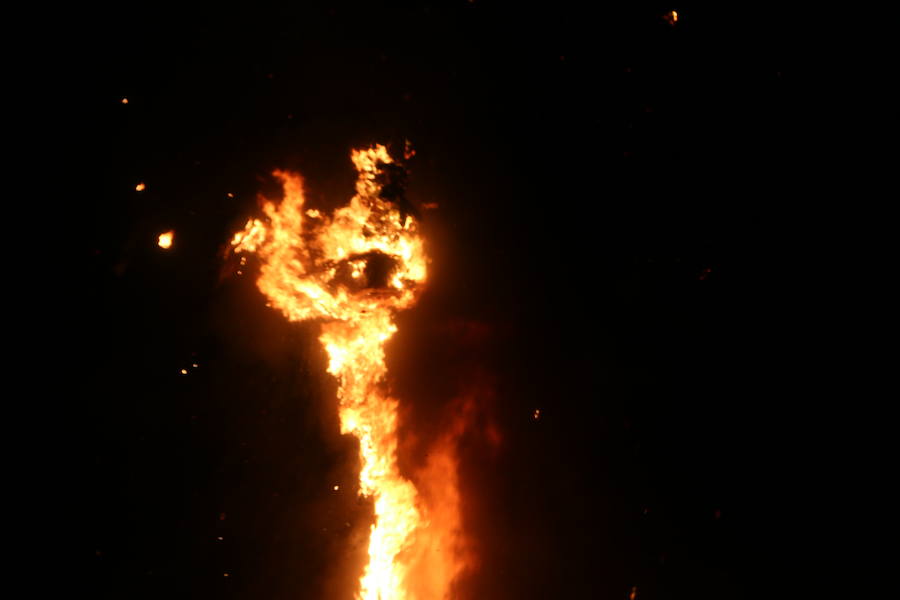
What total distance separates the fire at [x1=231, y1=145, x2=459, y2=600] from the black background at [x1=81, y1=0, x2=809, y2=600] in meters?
0.10

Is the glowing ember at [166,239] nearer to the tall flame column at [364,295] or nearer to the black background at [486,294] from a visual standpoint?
the black background at [486,294]

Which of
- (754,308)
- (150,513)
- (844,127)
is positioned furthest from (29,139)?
(844,127)

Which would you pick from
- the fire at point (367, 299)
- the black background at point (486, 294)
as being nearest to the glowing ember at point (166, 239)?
the black background at point (486, 294)

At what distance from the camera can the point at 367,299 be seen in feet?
8.22

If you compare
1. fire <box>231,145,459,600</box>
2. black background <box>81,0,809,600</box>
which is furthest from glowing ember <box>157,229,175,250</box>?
fire <box>231,145,459,600</box>

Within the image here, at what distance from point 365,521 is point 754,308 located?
2.68 meters

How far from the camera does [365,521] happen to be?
252cm

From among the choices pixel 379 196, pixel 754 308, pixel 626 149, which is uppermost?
pixel 626 149

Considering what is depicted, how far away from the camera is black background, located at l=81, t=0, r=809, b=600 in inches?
90.2

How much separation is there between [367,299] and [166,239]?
1048mm

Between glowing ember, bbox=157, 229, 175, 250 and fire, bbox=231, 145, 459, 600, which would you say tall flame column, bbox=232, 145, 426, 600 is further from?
glowing ember, bbox=157, 229, 175, 250

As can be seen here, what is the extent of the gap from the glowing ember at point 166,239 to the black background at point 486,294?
4cm

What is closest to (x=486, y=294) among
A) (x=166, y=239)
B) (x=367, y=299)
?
(x=367, y=299)

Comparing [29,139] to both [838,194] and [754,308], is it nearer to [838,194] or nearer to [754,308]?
[754,308]
